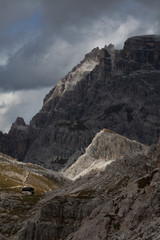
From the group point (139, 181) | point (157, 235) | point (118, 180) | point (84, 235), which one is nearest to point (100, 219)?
point (84, 235)

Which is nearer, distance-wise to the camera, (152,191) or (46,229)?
(152,191)

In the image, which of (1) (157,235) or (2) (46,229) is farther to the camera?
(2) (46,229)

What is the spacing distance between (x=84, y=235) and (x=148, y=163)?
95371mm

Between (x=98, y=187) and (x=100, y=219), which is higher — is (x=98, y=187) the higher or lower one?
the higher one

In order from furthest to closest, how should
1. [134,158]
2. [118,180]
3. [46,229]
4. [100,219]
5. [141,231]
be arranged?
1. [134,158]
2. [118,180]
3. [46,229]
4. [100,219]
5. [141,231]

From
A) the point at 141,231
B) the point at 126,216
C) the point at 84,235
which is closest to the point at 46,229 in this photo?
the point at 84,235

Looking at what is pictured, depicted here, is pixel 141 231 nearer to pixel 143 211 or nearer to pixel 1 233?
pixel 143 211

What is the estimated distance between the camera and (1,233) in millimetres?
180500

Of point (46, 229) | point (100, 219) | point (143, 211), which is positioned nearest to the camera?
point (143, 211)

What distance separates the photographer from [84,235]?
3647 inches

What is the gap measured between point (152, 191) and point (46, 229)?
48998 mm

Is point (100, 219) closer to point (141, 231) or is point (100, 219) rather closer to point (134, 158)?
point (141, 231)

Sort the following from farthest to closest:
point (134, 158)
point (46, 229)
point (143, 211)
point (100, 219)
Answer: point (134, 158) < point (46, 229) < point (100, 219) < point (143, 211)

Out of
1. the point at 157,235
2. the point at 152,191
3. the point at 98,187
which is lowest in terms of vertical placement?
the point at 157,235
